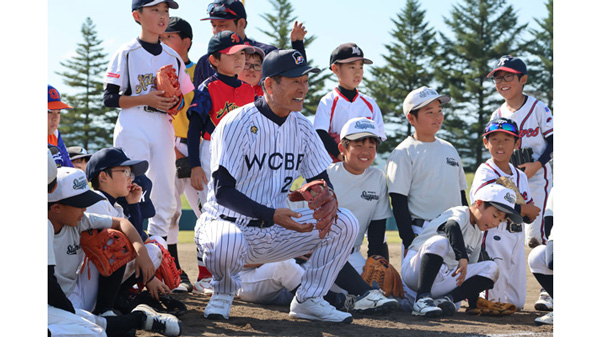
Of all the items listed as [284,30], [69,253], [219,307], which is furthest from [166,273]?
[284,30]

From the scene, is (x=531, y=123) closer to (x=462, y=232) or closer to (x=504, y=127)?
(x=504, y=127)

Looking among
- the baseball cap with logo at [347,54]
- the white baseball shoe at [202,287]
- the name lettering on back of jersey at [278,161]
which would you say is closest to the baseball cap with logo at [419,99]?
the baseball cap with logo at [347,54]

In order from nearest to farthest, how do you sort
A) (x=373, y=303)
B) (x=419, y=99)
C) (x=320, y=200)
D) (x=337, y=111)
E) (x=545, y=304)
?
(x=320, y=200)
(x=373, y=303)
(x=545, y=304)
(x=419, y=99)
(x=337, y=111)

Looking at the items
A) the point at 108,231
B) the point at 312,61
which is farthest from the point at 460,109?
the point at 108,231

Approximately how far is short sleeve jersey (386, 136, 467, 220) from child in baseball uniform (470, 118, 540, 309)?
22 centimetres

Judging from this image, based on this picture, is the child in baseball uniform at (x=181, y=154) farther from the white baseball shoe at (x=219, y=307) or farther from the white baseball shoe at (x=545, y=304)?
the white baseball shoe at (x=545, y=304)

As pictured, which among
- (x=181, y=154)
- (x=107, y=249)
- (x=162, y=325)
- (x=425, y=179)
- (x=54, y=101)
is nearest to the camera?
(x=162, y=325)

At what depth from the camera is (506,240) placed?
4.80 meters

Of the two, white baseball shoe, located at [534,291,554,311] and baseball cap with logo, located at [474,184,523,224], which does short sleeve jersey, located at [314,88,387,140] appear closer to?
baseball cap with logo, located at [474,184,523,224]

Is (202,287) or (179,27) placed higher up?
(179,27)

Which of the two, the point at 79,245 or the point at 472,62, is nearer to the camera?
the point at 79,245

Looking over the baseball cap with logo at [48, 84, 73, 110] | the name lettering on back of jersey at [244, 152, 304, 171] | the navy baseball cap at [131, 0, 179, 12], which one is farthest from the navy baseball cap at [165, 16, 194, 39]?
the name lettering on back of jersey at [244, 152, 304, 171]

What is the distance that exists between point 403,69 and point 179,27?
1600 inches

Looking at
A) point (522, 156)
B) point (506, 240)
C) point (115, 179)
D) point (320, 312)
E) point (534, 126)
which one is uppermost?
point (534, 126)
